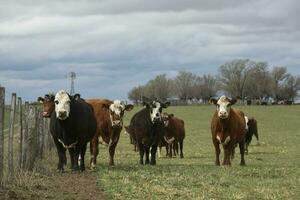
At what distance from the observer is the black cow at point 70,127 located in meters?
17.1

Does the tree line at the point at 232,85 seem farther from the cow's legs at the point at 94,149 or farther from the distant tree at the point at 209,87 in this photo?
the cow's legs at the point at 94,149

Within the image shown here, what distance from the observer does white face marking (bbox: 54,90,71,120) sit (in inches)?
658

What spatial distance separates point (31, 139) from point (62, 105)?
4.67ft

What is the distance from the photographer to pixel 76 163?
17375 mm

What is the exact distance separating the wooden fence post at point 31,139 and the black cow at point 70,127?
2.07 ft

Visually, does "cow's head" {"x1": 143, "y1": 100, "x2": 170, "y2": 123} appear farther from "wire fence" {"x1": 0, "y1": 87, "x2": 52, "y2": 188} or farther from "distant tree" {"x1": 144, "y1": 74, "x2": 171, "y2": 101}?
"distant tree" {"x1": 144, "y1": 74, "x2": 171, "y2": 101}

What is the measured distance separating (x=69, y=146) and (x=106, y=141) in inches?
116

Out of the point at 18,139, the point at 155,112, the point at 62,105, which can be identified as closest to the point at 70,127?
the point at 62,105

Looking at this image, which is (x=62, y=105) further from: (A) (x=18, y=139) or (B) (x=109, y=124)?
(B) (x=109, y=124)

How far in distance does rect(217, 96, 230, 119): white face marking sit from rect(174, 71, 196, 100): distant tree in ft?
484

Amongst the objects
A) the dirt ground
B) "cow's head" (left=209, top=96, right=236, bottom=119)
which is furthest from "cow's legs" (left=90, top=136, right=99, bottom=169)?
"cow's head" (left=209, top=96, right=236, bottom=119)

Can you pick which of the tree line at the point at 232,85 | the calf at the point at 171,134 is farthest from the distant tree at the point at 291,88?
the calf at the point at 171,134

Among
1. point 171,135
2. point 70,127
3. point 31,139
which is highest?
point 70,127

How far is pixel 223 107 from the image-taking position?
19.9 meters
